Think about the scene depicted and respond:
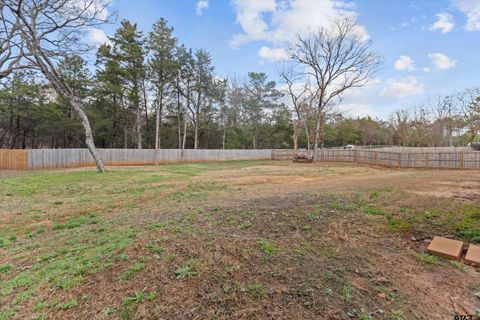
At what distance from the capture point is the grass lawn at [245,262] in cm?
201

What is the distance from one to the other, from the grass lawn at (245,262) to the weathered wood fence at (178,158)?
1170cm

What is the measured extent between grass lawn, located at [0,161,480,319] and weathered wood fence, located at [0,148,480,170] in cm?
1170

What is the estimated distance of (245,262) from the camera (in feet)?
8.42

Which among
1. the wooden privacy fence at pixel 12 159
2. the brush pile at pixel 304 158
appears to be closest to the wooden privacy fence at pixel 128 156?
the wooden privacy fence at pixel 12 159

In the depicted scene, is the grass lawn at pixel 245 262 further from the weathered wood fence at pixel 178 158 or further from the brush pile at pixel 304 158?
the brush pile at pixel 304 158

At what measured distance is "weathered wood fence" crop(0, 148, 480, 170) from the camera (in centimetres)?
1433

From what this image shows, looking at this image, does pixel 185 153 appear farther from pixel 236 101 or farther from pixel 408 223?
pixel 408 223

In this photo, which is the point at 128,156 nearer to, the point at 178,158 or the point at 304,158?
the point at 178,158

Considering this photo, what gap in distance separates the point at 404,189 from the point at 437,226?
2.69m

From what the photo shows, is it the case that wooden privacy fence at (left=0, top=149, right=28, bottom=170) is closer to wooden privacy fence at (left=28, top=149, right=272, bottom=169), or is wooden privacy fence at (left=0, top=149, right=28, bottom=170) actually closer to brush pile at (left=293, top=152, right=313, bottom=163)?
wooden privacy fence at (left=28, top=149, right=272, bottom=169)

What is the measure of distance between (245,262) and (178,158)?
2277cm

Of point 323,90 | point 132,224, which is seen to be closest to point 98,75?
point 323,90

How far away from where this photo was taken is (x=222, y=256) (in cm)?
269

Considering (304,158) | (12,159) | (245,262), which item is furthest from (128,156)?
(245,262)
